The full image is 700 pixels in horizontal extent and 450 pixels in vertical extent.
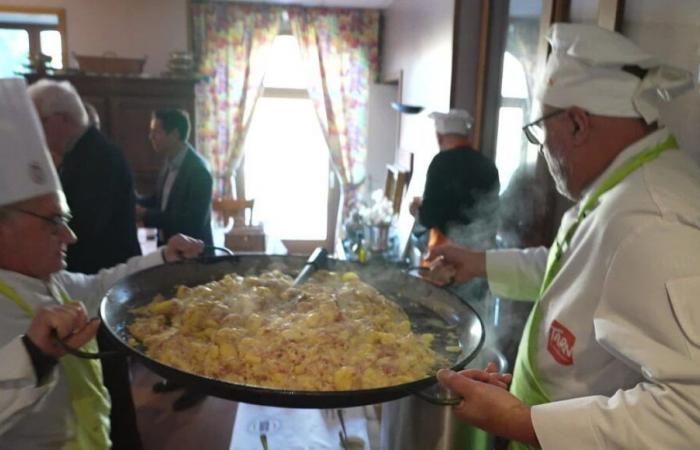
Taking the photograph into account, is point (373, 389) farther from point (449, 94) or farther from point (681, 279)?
point (449, 94)

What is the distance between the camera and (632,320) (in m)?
0.84

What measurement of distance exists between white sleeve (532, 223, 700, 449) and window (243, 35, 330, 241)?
4.49 meters

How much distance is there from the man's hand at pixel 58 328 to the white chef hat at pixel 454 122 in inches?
77.5

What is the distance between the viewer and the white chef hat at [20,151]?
1112 mm

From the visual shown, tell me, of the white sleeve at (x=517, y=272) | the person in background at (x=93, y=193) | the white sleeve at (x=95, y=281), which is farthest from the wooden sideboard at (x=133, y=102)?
the white sleeve at (x=517, y=272)

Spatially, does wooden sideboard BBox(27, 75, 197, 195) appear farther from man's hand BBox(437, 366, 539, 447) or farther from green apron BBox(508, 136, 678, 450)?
man's hand BBox(437, 366, 539, 447)

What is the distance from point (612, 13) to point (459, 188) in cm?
128

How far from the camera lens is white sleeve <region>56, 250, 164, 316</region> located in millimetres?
1420

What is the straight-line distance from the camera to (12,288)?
1.15 metres

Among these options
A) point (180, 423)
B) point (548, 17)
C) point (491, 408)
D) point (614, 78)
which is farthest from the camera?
point (180, 423)

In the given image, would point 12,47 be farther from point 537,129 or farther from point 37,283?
point 537,129

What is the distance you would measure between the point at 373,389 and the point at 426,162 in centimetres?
276

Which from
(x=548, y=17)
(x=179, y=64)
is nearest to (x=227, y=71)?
(x=179, y=64)

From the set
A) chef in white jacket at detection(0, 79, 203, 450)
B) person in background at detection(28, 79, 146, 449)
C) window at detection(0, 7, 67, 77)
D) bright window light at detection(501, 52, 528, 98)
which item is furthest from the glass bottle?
window at detection(0, 7, 67, 77)
